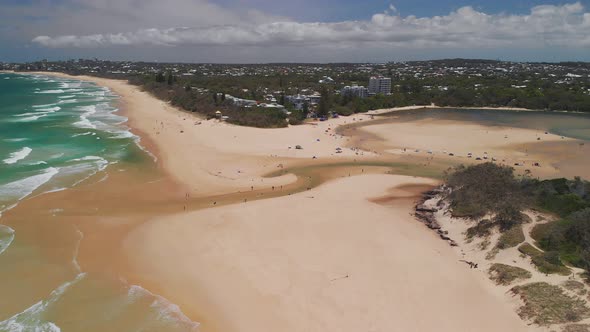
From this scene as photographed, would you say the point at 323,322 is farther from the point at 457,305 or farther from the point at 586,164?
the point at 586,164

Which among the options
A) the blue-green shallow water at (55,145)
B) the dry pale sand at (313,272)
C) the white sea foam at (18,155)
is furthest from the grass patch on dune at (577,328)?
the white sea foam at (18,155)

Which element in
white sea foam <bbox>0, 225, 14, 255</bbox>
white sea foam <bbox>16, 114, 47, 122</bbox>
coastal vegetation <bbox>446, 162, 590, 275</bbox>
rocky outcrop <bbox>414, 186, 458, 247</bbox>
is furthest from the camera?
white sea foam <bbox>16, 114, 47, 122</bbox>

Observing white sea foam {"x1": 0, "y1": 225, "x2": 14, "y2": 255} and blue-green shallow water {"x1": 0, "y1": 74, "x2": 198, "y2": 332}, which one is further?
white sea foam {"x1": 0, "y1": 225, "x2": 14, "y2": 255}

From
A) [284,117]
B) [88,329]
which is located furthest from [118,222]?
[284,117]

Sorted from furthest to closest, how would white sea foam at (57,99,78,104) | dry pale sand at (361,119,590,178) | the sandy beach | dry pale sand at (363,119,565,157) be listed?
white sea foam at (57,99,78,104) → dry pale sand at (363,119,565,157) → dry pale sand at (361,119,590,178) → the sandy beach

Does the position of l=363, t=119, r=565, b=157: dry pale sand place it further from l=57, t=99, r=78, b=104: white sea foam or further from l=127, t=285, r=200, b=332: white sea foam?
l=57, t=99, r=78, b=104: white sea foam

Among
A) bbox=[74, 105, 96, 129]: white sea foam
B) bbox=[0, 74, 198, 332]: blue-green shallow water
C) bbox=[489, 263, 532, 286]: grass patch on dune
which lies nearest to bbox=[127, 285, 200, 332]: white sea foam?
bbox=[0, 74, 198, 332]: blue-green shallow water
